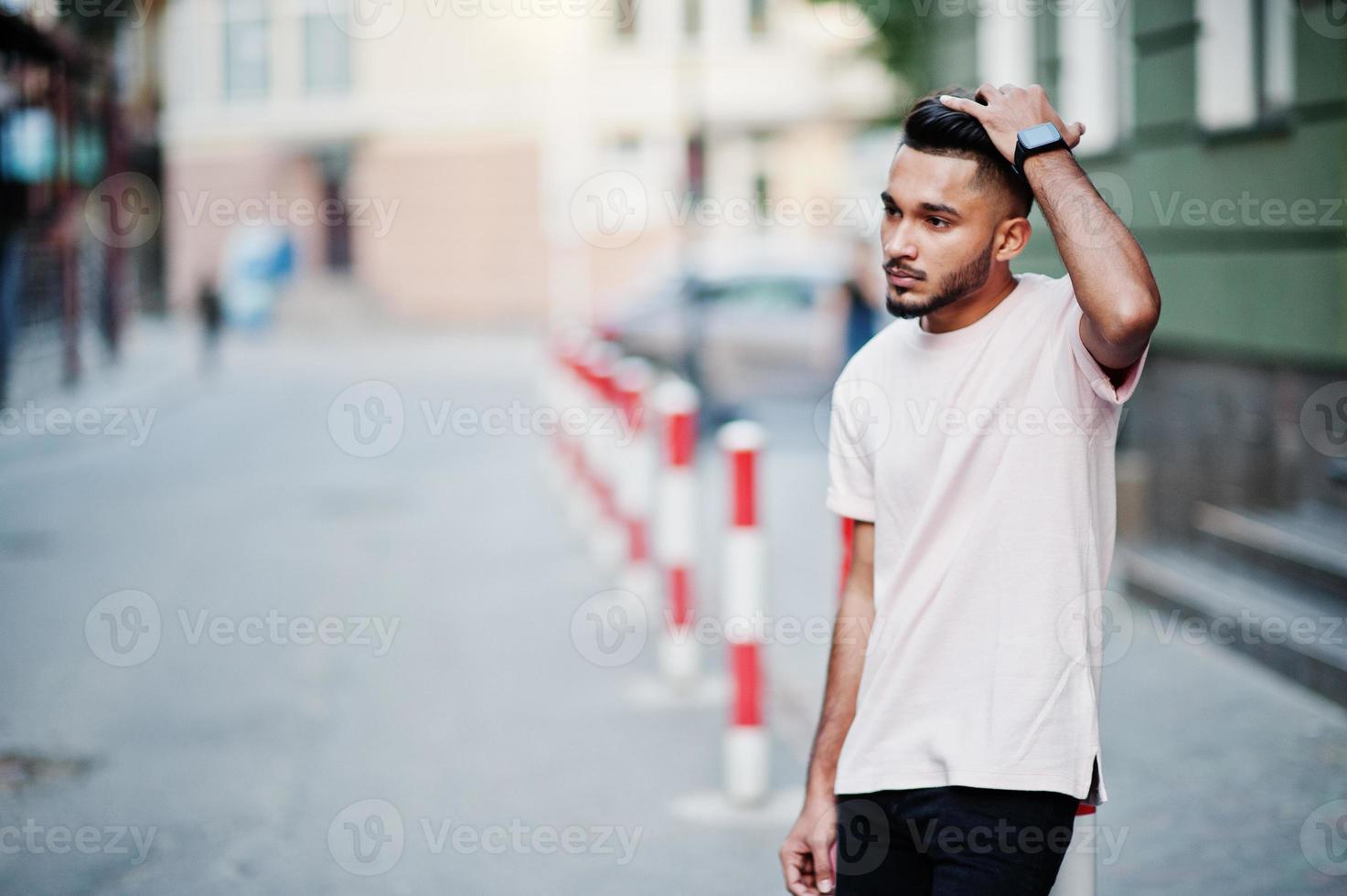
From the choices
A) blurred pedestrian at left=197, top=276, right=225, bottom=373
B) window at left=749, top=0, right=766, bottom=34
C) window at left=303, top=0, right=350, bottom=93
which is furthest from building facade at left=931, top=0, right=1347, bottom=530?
window at left=303, top=0, right=350, bottom=93

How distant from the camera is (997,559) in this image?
7.59ft

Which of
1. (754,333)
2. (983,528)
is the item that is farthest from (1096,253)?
(754,333)

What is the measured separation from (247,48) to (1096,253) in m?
40.3

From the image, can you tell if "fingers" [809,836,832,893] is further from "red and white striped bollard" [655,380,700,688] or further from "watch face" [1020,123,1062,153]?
"red and white striped bollard" [655,380,700,688]

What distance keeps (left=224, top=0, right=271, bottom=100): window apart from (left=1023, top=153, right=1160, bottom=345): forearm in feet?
131

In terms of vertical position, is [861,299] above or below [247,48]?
below

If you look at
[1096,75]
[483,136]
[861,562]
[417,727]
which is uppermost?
[483,136]

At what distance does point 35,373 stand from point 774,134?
72.6ft

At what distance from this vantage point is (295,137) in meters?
39.5

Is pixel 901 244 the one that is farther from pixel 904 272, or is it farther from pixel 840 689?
pixel 840 689

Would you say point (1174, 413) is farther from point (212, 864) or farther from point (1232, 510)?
point (212, 864)

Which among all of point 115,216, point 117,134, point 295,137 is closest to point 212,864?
point 117,134

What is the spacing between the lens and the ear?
2358 mm

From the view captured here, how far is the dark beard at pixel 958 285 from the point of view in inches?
91.8
